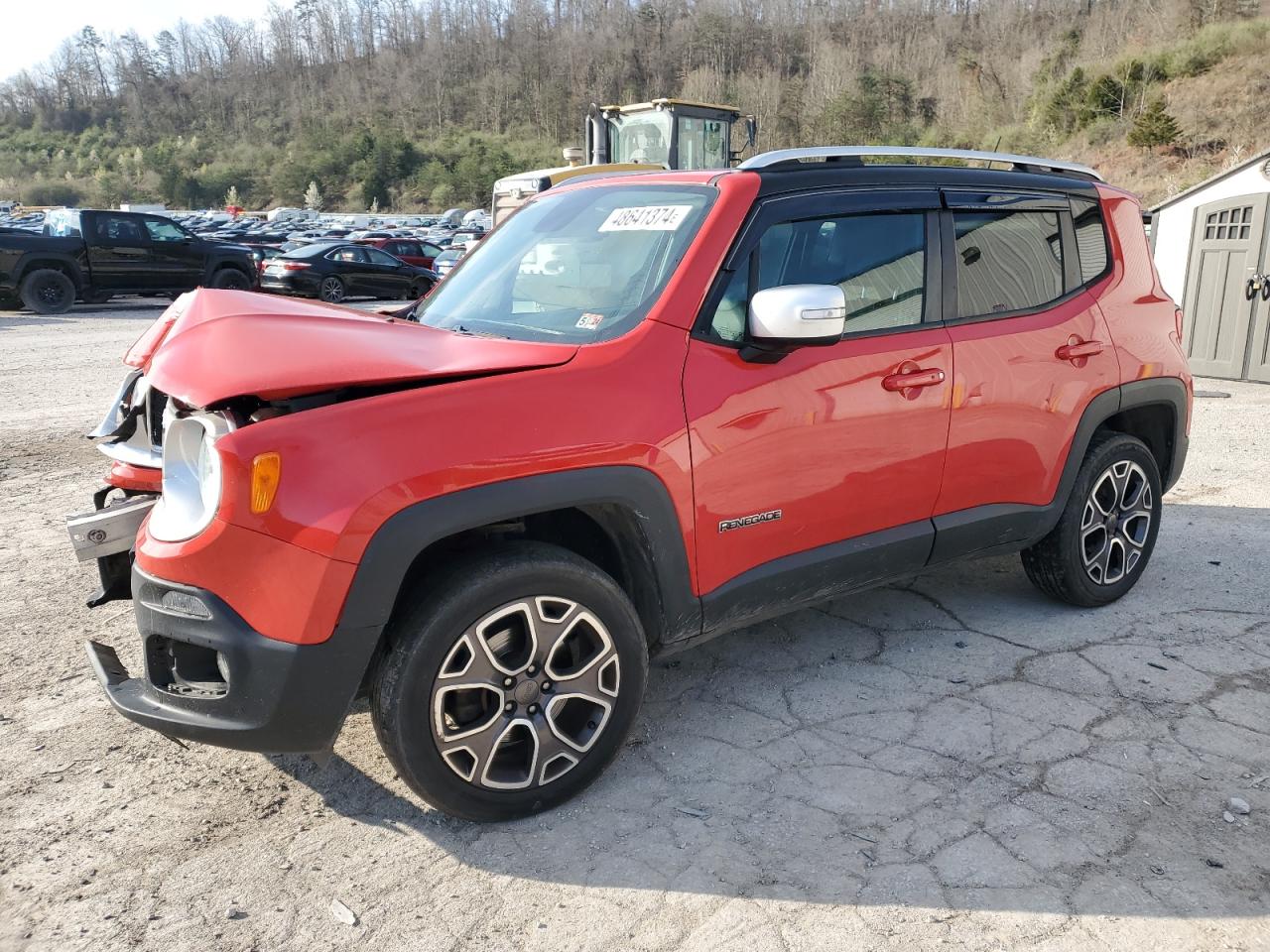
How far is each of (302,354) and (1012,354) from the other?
255 cm

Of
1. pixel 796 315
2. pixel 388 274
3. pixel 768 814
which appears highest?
pixel 796 315

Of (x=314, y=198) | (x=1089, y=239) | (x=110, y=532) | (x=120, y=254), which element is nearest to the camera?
(x=110, y=532)

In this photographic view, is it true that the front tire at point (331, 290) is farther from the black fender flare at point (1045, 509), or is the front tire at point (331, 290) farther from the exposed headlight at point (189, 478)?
the exposed headlight at point (189, 478)

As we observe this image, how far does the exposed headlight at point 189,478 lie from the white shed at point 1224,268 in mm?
10387

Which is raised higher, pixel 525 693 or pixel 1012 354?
pixel 1012 354

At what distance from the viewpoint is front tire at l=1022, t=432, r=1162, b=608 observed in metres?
4.11

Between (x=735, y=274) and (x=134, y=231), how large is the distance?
17146 mm

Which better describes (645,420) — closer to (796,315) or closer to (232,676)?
(796,315)

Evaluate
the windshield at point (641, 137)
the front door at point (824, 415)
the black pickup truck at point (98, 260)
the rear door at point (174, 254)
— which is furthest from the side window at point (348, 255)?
the front door at point (824, 415)

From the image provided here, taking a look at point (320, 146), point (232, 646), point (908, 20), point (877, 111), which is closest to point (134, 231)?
point (232, 646)

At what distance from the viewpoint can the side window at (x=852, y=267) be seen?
3.10 metres

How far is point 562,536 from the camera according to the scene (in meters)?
3.03

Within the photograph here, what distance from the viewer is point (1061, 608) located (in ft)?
14.3

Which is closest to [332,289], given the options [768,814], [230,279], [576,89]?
[230,279]
